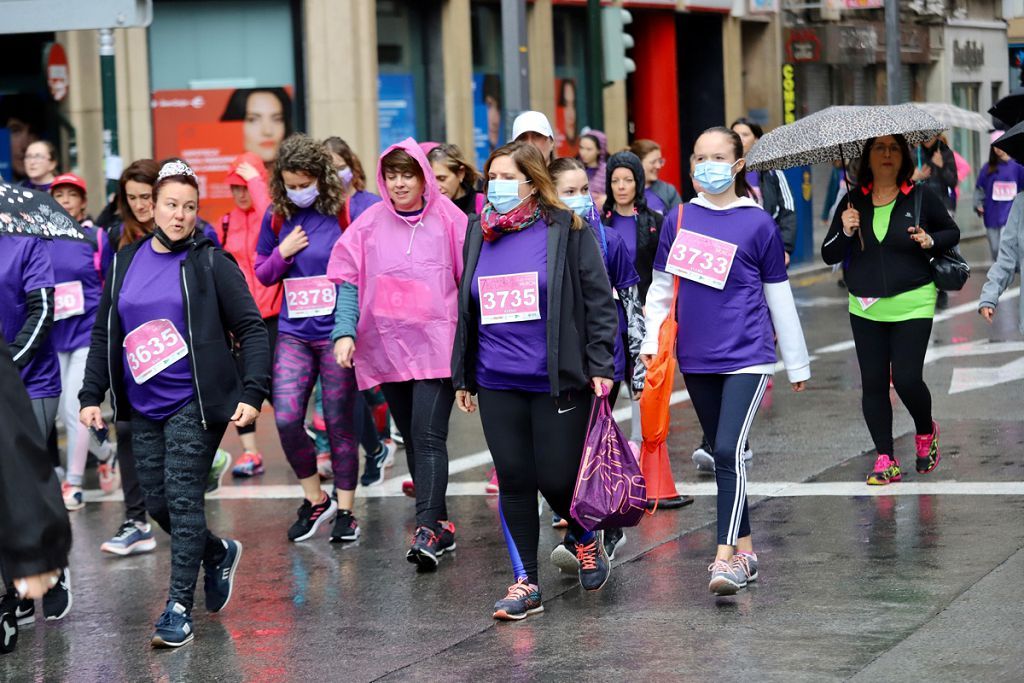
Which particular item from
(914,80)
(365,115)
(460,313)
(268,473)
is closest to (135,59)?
(365,115)

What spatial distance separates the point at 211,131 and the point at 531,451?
13.7 meters

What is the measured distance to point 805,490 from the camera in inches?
354

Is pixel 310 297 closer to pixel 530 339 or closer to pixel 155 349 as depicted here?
pixel 155 349

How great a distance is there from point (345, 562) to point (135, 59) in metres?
12.8

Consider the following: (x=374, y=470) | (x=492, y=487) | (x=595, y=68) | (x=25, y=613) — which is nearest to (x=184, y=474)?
(x=25, y=613)

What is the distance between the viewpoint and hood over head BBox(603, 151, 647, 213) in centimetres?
962

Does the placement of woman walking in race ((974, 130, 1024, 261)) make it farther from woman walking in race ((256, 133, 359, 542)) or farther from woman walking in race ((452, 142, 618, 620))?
woman walking in race ((452, 142, 618, 620))

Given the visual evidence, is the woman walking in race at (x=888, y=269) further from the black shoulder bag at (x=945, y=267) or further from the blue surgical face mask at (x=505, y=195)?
the blue surgical face mask at (x=505, y=195)

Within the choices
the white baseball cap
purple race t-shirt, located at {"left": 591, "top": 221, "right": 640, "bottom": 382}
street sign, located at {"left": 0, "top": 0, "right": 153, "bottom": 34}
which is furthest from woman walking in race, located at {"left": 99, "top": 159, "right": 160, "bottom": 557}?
street sign, located at {"left": 0, "top": 0, "right": 153, "bottom": 34}

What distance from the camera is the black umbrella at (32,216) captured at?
476 centimetres

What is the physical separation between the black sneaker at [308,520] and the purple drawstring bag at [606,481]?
2266 mm

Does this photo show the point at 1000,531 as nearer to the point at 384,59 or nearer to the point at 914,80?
the point at 384,59

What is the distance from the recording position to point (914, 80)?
105 feet

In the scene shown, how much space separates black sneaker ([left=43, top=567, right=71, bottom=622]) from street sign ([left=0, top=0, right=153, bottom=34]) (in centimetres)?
538
